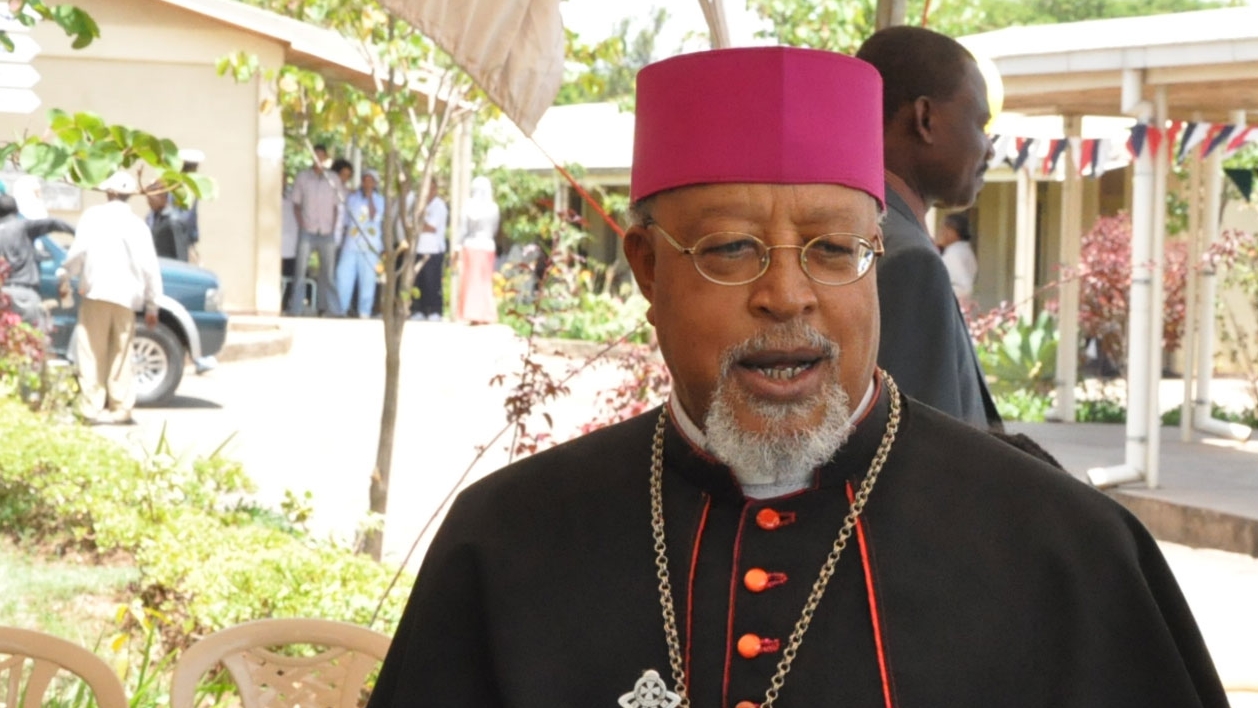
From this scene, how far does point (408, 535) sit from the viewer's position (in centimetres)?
998

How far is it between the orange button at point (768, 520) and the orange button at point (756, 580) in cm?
6

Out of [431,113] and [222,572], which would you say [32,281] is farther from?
[222,572]

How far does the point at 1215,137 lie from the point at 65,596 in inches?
333

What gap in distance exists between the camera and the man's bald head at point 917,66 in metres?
3.42

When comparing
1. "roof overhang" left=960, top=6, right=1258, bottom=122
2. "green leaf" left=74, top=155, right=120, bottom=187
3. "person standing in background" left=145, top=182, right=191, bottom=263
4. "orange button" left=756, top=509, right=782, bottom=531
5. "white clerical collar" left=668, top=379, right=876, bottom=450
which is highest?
"roof overhang" left=960, top=6, right=1258, bottom=122

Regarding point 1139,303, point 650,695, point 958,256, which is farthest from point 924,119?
point 958,256

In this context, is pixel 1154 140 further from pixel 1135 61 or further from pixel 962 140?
pixel 962 140

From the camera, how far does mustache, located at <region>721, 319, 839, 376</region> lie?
2037 mm

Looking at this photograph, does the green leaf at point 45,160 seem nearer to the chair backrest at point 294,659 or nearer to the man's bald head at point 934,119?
the chair backrest at point 294,659

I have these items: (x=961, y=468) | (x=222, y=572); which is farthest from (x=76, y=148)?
(x=961, y=468)

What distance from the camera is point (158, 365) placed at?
1545 cm

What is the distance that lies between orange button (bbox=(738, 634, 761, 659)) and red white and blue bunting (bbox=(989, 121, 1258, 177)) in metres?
8.93

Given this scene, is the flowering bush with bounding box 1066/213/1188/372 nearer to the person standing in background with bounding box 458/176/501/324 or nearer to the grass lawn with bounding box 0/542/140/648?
the person standing in background with bounding box 458/176/501/324

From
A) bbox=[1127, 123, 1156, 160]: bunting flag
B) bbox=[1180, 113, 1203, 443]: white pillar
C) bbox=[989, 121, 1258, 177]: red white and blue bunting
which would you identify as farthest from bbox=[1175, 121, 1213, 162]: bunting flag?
bbox=[1127, 123, 1156, 160]: bunting flag
